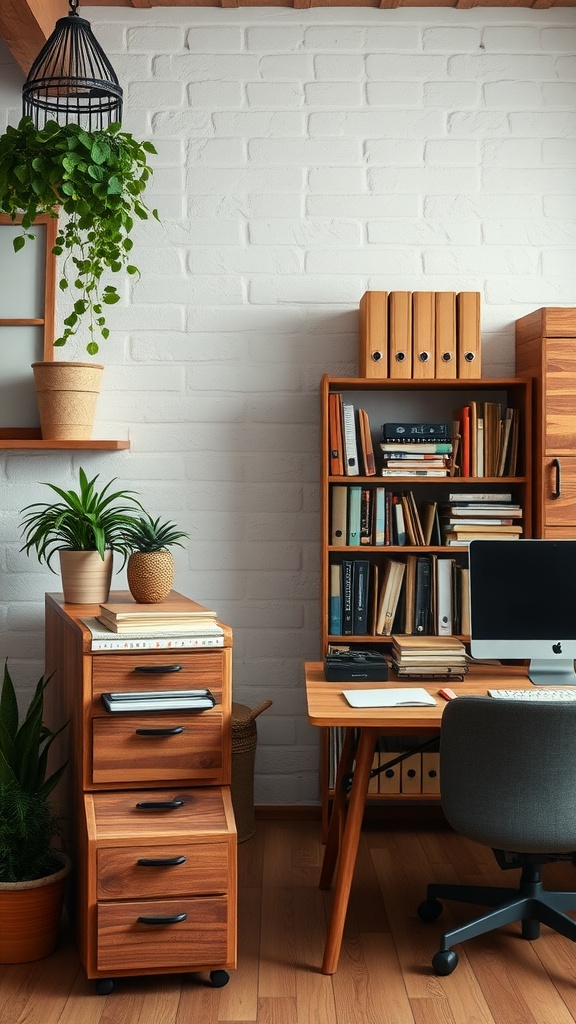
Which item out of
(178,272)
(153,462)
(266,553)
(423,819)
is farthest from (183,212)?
(423,819)

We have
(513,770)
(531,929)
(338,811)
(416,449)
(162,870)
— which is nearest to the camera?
(513,770)

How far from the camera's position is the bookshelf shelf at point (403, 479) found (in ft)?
11.3

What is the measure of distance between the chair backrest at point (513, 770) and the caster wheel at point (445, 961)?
0.33 metres

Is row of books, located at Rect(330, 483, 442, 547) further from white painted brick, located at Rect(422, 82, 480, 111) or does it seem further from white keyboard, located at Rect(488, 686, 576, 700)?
white painted brick, located at Rect(422, 82, 480, 111)

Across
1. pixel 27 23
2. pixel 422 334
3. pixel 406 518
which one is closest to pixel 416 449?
pixel 406 518

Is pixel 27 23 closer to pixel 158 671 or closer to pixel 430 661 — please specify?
pixel 158 671

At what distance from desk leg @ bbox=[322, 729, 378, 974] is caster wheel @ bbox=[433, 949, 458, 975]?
252 mm

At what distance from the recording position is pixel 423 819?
3.68 meters

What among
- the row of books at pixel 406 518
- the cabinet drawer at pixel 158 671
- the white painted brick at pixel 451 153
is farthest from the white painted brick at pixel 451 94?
the cabinet drawer at pixel 158 671

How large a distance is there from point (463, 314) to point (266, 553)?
3.70ft

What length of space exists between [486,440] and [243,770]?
145 cm

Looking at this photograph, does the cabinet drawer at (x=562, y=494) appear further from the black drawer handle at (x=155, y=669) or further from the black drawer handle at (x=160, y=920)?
the black drawer handle at (x=160, y=920)

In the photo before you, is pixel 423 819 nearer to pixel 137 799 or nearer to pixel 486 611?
pixel 486 611

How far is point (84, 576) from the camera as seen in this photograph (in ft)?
10.1
